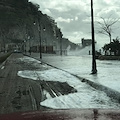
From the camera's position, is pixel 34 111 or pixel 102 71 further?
pixel 102 71

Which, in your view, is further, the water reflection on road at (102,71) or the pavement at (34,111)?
the water reflection on road at (102,71)

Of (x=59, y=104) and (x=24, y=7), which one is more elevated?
(x=24, y=7)

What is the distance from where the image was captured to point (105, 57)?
126 feet

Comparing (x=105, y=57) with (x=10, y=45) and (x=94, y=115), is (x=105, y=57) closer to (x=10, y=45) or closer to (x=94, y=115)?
(x=94, y=115)

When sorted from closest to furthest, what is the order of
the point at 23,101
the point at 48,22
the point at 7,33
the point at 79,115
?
the point at 79,115 < the point at 23,101 < the point at 7,33 < the point at 48,22

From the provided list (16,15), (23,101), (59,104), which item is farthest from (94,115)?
(16,15)

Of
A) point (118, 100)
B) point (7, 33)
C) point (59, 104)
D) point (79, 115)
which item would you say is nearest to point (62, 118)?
point (79, 115)

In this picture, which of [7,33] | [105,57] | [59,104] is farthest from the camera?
[7,33]

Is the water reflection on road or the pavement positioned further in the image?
the water reflection on road

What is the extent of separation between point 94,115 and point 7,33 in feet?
569

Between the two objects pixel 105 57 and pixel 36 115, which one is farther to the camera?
pixel 105 57

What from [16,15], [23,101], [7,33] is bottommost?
[23,101]

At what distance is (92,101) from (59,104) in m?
1.18

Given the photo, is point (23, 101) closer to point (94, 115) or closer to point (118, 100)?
point (118, 100)
